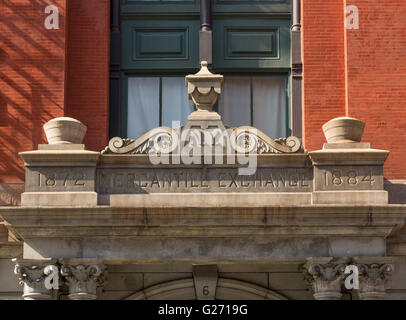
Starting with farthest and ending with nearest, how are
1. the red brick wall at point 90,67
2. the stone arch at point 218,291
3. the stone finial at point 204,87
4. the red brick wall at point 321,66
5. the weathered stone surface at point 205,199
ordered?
the red brick wall at point 90,67 < the red brick wall at point 321,66 < the stone arch at point 218,291 < the stone finial at point 204,87 < the weathered stone surface at point 205,199

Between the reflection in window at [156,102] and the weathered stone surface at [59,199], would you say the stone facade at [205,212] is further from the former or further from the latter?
the reflection in window at [156,102]

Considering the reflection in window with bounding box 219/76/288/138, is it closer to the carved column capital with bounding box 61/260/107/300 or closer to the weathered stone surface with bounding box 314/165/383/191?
the weathered stone surface with bounding box 314/165/383/191

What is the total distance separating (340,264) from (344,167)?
1.62m

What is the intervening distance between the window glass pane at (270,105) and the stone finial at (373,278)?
15.2 feet

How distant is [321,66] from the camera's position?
19.4 meters

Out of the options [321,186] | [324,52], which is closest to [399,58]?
[324,52]

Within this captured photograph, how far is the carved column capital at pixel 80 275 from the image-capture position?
15758mm

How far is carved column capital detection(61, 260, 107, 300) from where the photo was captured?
1576cm

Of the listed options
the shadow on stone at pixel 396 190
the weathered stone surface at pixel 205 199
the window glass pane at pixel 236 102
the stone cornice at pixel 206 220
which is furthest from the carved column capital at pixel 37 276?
the shadow on stone at pixel 396 190

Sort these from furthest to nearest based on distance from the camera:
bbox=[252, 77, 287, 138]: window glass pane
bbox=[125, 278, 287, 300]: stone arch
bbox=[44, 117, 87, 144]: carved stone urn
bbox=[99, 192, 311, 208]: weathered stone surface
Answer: bbox=[252, 77, 287, 138]: window glass pane, bbox=[125, 278, 287, 300]: stone arch, bbox=[44, 117, 87, 144]: carved stone urn, bbox=[99, 192, 311, 208]: weathered stone surface

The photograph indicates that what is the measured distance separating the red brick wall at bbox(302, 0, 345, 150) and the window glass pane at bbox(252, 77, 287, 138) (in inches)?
30.5

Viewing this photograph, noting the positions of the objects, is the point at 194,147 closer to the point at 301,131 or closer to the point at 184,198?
the point at 184,198

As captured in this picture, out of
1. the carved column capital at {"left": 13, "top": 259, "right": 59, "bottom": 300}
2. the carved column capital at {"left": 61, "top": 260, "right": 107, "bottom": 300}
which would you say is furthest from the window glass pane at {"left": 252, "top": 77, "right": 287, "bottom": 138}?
the carved column capital at {"left": 13, "top": 259, "right": 59, "bottom": 300}

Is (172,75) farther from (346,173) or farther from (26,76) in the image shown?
(346,173)
